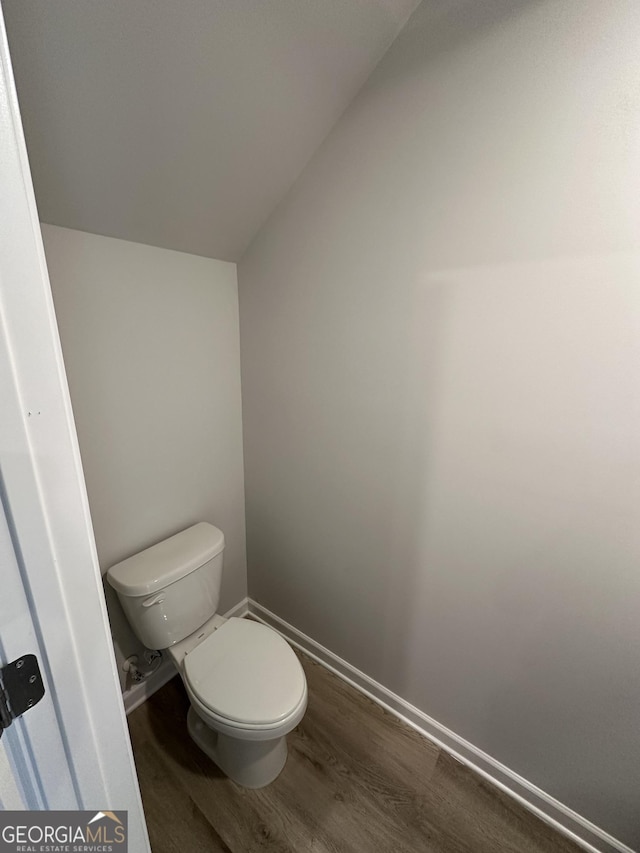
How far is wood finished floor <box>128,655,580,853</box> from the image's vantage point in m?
1.10

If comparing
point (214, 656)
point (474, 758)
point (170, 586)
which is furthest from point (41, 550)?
point (474, 758)

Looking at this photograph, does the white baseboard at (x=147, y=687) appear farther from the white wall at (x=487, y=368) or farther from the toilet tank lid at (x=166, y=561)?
the white wall at (x=487, y=368)

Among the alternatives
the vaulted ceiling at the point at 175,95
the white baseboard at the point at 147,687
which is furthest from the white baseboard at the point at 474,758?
the vaulted ceiling at the point at 175,95

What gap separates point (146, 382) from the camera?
1278mm

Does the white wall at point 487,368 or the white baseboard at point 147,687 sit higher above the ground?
the white wall at point 487,368

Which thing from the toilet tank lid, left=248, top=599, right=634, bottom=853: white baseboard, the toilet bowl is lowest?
left=248, top=599, right=634, bottom=853: white baseboard

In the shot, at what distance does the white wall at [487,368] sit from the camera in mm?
823

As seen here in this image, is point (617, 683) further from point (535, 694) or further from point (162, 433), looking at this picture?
point (162, 433)

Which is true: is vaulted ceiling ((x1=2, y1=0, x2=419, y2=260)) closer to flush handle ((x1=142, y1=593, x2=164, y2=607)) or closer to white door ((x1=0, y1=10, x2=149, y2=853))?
white door ((x1=0, y1=10, x2=149, y2=853))

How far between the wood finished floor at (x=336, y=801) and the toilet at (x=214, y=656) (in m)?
0.07

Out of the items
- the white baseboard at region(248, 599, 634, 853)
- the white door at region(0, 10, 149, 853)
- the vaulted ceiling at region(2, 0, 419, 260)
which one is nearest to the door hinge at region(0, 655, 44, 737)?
the white door at region(0, 10, 149, 853)

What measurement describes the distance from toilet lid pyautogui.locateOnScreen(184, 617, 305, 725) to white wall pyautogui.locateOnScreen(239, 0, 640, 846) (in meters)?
0.39

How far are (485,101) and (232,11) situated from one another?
62 centimetres

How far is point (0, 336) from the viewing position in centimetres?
40
